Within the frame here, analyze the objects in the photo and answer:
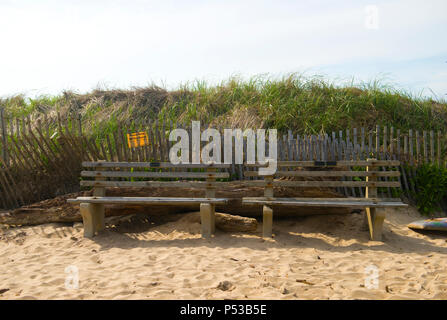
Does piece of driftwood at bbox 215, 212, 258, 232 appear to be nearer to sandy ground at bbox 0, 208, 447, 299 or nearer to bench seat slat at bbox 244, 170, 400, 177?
sandy ground at bbox 0, 208, 447, 299

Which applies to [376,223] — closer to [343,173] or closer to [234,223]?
[343,173]

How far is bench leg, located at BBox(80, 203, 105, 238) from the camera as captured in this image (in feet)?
18.6

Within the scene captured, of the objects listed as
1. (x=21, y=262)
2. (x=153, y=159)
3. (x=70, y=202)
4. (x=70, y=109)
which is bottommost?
(x=21, y=262)

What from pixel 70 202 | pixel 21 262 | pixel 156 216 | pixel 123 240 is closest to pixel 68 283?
pixel 21 262

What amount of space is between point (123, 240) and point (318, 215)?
2992mm

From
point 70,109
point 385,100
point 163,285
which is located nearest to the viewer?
point 163,285

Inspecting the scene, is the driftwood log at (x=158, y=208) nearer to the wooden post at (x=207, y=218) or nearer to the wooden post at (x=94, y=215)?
the wooden post at (x=94, y=215)

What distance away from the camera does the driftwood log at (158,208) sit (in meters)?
6.07

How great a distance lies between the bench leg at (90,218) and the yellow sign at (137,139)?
4.53 ft

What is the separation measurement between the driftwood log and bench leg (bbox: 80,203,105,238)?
29 cm

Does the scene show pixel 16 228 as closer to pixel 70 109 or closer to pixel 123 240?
pixel 123 240

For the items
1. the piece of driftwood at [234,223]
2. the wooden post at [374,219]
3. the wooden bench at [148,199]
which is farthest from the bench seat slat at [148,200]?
the wooden post at [374,219]

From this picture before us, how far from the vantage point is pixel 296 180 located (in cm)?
619

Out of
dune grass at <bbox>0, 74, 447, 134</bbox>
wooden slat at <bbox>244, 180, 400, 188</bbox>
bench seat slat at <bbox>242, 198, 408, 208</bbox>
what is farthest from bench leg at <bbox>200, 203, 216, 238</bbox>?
dune grass at <bbox>0, 74, 447, 134</bbox>
